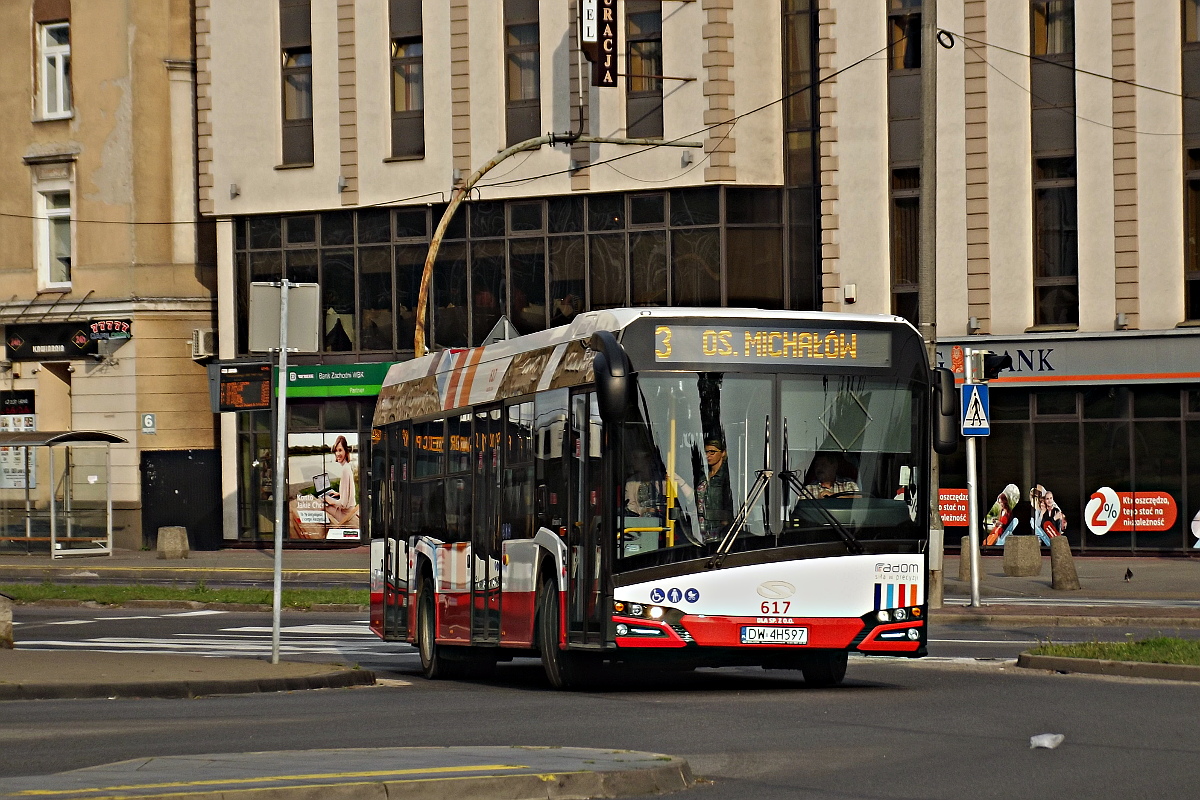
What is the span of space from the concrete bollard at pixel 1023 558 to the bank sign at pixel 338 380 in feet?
51.1

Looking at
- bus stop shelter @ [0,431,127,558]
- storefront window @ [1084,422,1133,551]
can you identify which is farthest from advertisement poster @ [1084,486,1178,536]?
bus stop shelter @ [0,431,127,558]

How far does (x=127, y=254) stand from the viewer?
43.8 metres

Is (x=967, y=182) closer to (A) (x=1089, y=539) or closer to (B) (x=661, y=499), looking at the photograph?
(A) (x=1089, y=539)

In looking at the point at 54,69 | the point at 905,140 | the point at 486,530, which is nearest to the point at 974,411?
the point at 486,530

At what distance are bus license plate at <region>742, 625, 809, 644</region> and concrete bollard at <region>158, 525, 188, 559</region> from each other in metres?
28.5

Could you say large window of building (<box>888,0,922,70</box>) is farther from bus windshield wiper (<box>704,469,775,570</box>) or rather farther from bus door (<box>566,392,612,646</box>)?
bus windshield wiper (<box>704,469,775,570</box>)

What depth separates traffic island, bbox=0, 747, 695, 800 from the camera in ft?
25.2

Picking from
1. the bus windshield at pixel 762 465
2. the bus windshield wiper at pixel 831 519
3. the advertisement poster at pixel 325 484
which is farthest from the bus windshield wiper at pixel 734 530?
the advertisement poster at pixel 325 484

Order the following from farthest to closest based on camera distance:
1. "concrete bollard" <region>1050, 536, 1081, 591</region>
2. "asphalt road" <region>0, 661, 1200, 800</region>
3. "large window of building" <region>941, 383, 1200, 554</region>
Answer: "large window of building" <region>941, 383, 1200, 554</region> < "concrete bollard" <region>1050, 536, 1081, 591</region> < "asphalt road" <region>0, 661, 1200, 800</region>

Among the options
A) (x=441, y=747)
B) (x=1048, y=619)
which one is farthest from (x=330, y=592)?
(x=441, y=747)

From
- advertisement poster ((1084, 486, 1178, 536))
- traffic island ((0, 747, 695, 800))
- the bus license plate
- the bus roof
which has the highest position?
the bus roof

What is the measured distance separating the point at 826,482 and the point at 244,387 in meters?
30.6

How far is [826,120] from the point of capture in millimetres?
36125

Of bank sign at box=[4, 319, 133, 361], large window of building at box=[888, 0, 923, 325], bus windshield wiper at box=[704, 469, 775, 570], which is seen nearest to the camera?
bus windshield wiper at box=[704, 469, 775, 570]
